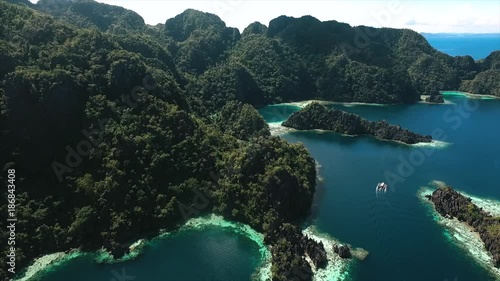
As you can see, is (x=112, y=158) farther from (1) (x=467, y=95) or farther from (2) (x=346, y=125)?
(1) (x=467, y=95)

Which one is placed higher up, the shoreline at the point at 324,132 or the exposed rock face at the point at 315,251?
the shoreline at the point at 324,132

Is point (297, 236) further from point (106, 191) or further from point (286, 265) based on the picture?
point (106, 191)

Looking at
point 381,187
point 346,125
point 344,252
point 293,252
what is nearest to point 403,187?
point 381,187

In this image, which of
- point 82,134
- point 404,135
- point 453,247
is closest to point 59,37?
point 82,134

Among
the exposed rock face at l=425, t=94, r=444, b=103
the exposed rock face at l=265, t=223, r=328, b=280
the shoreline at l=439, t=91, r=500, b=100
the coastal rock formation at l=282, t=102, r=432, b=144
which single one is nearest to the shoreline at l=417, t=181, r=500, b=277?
the exposed rock face at l=265, t=223, r=328, b=280

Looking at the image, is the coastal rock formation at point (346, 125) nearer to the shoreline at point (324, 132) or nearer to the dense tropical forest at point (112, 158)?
the shoreline at point (324, 132)

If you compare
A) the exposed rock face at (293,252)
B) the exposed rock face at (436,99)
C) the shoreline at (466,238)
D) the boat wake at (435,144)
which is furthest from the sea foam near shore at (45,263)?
the exposed rock face at (436,99)
